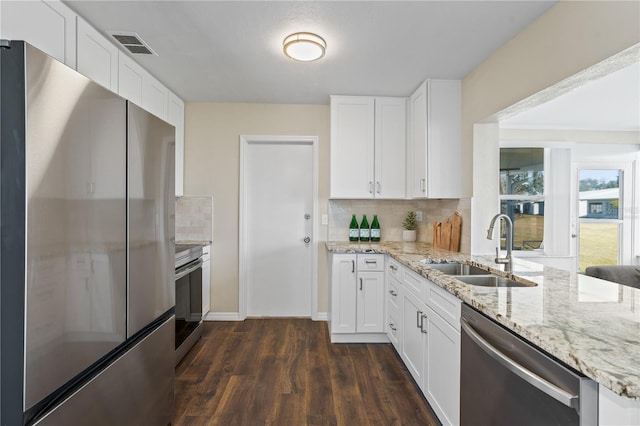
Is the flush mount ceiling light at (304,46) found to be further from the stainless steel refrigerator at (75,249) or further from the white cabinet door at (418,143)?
the white cabinet door at (418,143)

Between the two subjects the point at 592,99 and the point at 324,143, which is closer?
the point at 592,99

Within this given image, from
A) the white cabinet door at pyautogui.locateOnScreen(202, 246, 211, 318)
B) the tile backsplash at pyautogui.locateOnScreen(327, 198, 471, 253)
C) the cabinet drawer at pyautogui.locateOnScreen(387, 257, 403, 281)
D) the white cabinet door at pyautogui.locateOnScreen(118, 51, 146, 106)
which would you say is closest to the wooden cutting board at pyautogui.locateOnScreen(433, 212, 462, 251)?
the tile backsplash at pyautogui.locateOnScreen(327, 198, 471, 253)

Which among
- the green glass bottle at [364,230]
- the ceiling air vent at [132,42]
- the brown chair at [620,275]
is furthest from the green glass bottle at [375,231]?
the ceiling air vent at [132,42]

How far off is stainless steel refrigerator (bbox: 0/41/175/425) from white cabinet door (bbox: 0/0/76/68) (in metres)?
0.72

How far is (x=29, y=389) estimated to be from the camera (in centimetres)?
90

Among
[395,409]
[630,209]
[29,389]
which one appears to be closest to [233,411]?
[395,409]

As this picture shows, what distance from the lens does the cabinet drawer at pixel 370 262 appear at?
9.95 feet

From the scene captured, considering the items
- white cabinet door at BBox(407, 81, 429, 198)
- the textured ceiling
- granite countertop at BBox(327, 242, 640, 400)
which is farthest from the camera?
white cabinet door at BBox(407, 81, 429, 198)

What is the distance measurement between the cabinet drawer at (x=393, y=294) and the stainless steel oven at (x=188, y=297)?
1.79 metres

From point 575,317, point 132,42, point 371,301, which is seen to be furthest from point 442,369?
point 132,42

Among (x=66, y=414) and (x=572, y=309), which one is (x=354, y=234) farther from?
(x=66, y=414)

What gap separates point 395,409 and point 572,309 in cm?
131

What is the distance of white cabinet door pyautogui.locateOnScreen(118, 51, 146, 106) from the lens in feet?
7.71

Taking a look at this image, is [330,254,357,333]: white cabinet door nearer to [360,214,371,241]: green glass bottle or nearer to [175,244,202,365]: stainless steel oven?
[360,214,371,241]: green glass bottle
